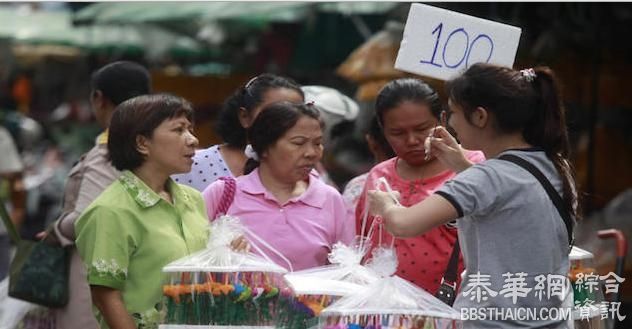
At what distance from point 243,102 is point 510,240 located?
1739 mm

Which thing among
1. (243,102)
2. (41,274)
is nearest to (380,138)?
(243,102)

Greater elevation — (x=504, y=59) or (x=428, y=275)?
(x=504, y=59)

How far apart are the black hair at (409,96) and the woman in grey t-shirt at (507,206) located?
0.79 meters

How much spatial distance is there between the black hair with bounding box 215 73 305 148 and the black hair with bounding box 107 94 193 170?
28.0 inches

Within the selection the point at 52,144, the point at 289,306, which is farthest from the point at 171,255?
the point at 52,144

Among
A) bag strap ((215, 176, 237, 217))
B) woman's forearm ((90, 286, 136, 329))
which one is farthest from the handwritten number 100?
woman's forearm ((90, 286, 136, 329))

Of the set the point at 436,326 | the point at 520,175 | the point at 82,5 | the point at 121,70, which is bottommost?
the point at 436,326

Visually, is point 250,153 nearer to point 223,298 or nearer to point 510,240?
point 223,298

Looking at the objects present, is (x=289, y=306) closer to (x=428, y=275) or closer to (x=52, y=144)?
(x=428, y=275)

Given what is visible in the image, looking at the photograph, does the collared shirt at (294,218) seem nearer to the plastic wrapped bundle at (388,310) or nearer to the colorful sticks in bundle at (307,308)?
the colorful sticks in bundle at (307,308)

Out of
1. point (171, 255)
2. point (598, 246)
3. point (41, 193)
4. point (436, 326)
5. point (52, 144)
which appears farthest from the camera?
point (52, 144)

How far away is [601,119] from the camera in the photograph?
30.8 feet

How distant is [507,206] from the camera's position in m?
3.60

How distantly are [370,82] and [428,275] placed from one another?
183 inches
